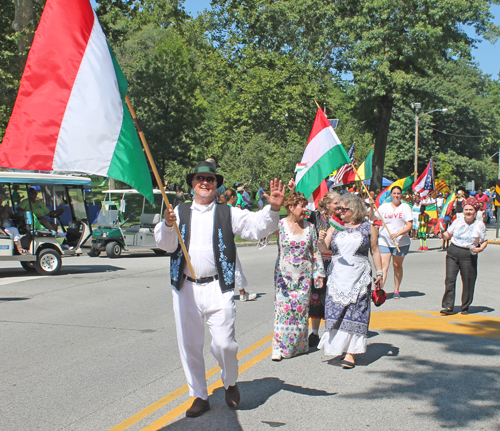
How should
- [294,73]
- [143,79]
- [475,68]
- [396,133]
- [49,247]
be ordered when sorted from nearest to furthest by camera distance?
[49,247] < [143,79] < [294,73] < [396,133] < [475,68]

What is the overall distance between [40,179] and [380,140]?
A: 23793mm

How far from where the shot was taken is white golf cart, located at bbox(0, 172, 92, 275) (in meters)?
13.1

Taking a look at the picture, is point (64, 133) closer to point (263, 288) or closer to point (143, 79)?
point (263, 288)

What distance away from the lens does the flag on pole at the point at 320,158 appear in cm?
955

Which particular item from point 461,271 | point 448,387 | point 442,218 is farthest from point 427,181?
point 448,387

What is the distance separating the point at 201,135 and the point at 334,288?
103ft

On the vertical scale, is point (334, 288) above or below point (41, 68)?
below

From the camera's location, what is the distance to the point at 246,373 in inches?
233

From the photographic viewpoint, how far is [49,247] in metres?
13.6

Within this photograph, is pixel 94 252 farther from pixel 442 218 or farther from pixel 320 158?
pixel 442 218

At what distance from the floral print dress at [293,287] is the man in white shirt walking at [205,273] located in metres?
1.69

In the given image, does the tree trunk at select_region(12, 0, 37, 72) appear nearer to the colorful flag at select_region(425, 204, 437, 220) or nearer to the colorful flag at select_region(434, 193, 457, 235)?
the colorful flag at select_region(434, 193, 457, 235)

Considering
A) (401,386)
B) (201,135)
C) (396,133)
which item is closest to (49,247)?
(401,386)

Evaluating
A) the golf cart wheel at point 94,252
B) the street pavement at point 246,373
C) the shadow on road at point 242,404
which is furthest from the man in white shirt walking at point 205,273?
the golf cart wheel at point 94,252
